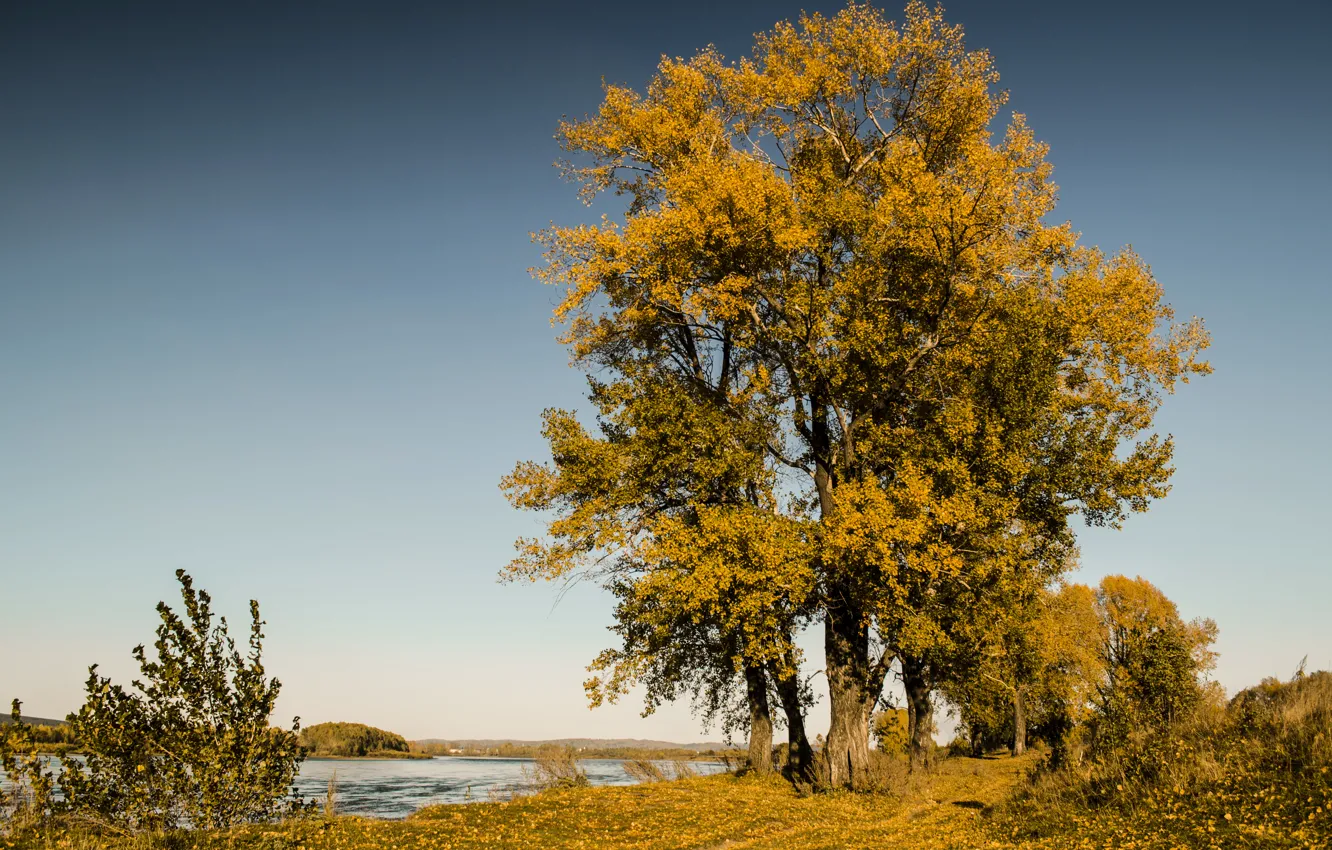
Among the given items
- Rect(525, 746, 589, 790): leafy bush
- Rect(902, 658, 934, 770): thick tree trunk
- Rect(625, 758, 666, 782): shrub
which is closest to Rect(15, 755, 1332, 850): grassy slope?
Rect(525, 746, 589, 790): leafy bush

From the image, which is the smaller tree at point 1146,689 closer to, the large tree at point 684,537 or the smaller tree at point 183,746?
the large tree at point 684,537

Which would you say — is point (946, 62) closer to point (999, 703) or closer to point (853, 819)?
point (853, 819)

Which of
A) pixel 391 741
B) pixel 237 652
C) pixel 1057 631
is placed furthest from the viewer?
pixel 391 741

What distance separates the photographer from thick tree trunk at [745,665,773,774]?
76.8 feet

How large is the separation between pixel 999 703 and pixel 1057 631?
24.6 feet

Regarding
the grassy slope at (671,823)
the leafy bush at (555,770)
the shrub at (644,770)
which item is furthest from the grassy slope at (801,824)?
the shrub at (644,770)

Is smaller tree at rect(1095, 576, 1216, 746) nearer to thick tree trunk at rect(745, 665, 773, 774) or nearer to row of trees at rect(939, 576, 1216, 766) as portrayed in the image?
row of trees at rect(939, 576, 1216, 766)

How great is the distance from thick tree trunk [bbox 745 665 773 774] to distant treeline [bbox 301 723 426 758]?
215 feet

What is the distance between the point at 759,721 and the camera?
23562 millimetres

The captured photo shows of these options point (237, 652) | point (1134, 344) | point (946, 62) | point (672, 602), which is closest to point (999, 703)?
point (1134, 344)

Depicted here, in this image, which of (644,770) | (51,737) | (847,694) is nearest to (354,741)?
(644,770)

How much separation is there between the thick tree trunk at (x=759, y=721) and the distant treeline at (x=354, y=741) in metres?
65.7

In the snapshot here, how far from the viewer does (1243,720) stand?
13797 mm

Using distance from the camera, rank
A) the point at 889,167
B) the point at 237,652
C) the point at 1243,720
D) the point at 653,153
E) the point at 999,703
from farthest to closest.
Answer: the point at 999,703
the point at 653,153
the point at 889,167
the point at 1243,720
the point at 237,652
